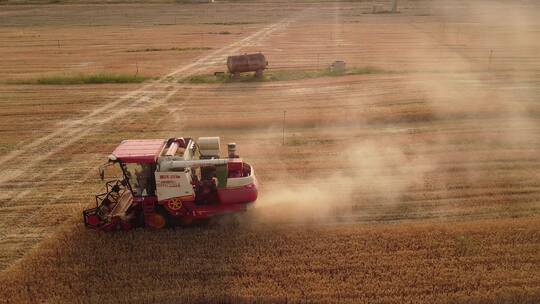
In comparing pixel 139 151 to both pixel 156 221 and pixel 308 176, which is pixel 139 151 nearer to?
pixel 156 221

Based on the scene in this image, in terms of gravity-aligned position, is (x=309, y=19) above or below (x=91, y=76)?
above

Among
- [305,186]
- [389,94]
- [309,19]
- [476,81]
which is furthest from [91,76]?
[309,19]

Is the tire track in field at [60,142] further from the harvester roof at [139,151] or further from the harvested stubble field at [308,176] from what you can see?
the harvester roof at [139,151]

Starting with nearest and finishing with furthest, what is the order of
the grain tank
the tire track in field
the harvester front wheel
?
the harvester front wheel → the tire track in field → the grain tank

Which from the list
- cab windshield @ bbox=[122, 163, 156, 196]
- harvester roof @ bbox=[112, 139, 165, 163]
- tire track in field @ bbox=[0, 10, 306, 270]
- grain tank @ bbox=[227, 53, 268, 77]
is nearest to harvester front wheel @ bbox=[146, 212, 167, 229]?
cab windshield @ bbox=[122, 163, 156, 196]

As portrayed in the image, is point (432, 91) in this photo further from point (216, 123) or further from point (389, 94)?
point (216, 123)

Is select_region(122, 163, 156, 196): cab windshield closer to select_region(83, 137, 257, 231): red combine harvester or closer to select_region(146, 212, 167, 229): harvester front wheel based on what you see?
select_region(83, 137, 257, 231): red combine harvester
